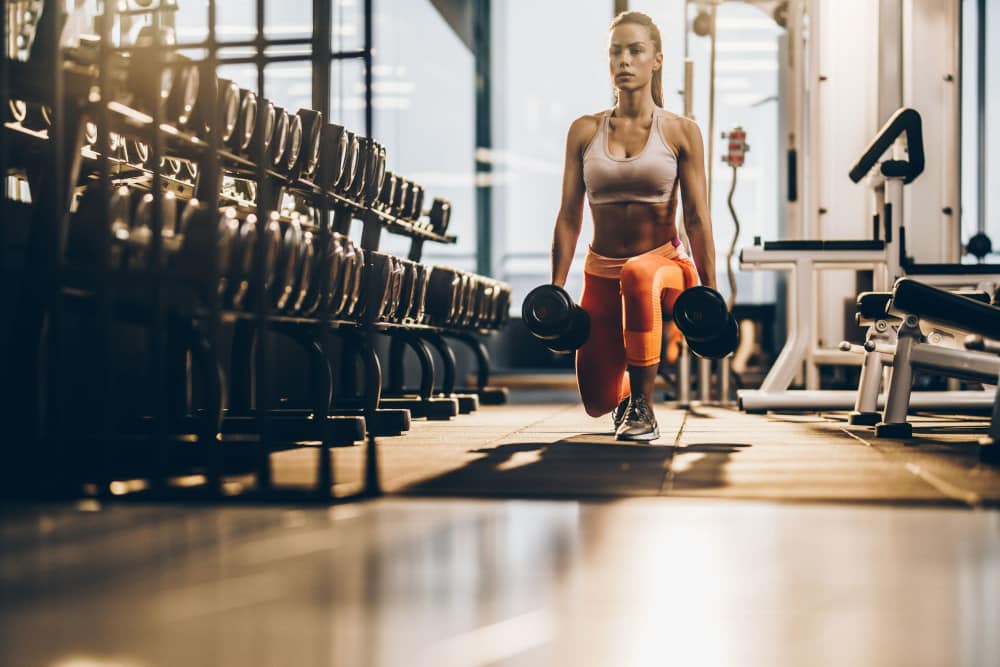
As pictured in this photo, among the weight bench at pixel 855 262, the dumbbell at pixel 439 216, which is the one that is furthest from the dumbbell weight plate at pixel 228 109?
the weight bench at pixel 855 262

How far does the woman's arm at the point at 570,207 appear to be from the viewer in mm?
3467

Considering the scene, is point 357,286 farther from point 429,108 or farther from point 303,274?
point 429,108

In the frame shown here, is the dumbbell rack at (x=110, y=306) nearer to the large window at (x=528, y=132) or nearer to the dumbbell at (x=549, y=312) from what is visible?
the dumbbell at (x=549, y=312)

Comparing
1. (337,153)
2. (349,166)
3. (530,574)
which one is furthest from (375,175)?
(530,574)

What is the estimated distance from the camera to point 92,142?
3.17 m

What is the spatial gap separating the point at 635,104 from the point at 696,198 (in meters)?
0.34

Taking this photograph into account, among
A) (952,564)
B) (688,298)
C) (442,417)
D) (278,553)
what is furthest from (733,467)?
(442,417)

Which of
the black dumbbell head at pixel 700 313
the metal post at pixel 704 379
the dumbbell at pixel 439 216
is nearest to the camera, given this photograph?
the black dumbbell head at pixel 700 313

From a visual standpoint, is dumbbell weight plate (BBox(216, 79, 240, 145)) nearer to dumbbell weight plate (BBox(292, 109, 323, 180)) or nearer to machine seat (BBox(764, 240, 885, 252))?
dumbbell weight plate (BBox(292, 109, 323, 180))

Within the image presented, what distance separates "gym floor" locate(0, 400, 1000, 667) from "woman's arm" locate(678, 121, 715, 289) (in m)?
1.05

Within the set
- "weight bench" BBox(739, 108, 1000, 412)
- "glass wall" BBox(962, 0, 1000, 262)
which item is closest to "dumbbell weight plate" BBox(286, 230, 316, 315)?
"weight bench" BBox(739, 108, 1000, 412)

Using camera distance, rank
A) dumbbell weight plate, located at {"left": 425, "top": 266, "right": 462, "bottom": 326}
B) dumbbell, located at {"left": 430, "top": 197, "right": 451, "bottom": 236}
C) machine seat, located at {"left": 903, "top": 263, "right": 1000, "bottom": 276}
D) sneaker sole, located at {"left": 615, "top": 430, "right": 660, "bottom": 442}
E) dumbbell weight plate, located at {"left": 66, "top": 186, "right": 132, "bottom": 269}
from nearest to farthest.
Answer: dumbbell weight plate, located at {"left": 66, "top": 186, "right": 132, "bottom": 269}, sneaker sole, located at {"left": 615, "top": 430, "right": 660, "bottom": 442}, machine seat, located at {"left": 903, "top": 263, "right": 1000, "bottom": 276}, dumbbell weight plate, located at {"left": 425, "top": 266, "right": 462, "bottom": 326}, dumbbell, located at {"left": 430, "top": 197, "right": 451, "bottom": 236}

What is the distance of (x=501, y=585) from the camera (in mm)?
1489

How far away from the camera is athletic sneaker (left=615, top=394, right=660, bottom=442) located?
331 centimetres
